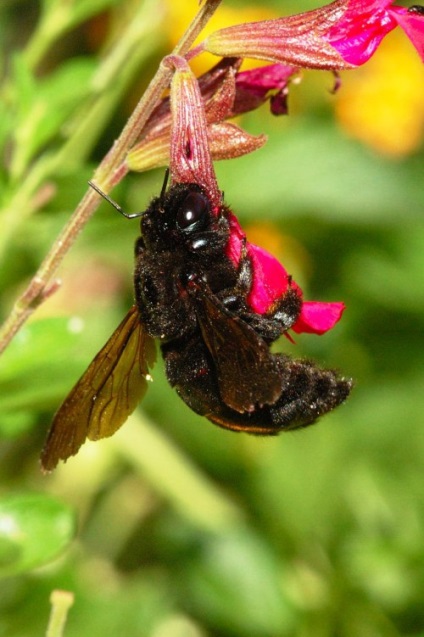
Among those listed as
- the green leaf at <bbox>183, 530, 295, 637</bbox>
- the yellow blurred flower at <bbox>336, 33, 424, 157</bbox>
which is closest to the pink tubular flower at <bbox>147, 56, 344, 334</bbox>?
the green leaf at <bbox>183, 530, 295, 637</bbox>

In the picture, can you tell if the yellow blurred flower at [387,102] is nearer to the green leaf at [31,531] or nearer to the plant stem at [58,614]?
the green leaf at [31,531]

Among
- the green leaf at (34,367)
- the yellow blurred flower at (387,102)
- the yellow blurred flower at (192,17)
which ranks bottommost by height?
the yellow blurred flower at (387,102)

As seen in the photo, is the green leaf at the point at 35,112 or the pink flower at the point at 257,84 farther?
the green leaf at the point at 35,112

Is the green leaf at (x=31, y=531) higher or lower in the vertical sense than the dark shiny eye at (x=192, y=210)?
lower

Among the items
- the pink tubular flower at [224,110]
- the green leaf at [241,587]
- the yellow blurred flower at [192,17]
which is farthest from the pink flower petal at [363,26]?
the yellow blurred flower at [192,17]

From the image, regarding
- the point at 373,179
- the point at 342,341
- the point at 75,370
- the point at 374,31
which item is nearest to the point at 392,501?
the point at 342,341

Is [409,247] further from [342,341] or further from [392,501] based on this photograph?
[392,501]
